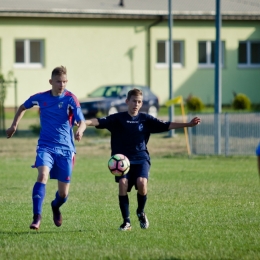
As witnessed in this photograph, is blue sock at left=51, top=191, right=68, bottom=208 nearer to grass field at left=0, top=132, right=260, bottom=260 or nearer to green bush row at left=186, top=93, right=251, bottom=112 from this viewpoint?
grass field at left=0, top=132, right=260, bottom=260

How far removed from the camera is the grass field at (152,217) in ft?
26.8

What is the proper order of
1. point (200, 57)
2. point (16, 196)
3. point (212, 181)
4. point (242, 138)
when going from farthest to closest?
point (200, 57) → point (242, 138) → point (212, 181) → point (16, 196)

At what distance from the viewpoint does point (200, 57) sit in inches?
1793

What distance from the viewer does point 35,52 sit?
1676 inches

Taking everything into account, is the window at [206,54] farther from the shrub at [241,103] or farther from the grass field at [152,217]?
the grass field at [152,217]

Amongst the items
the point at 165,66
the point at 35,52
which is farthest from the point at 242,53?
the point at 35,52

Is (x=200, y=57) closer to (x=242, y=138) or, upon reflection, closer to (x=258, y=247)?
(x=242, y=138)

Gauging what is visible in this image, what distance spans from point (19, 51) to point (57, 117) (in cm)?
3298

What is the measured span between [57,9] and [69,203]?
29476mm

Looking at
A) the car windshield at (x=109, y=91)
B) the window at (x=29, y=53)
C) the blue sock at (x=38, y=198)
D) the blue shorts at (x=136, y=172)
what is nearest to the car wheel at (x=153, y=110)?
the car windshield at (x=109, y=91)

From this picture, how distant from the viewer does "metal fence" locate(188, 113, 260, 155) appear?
78.6 feet

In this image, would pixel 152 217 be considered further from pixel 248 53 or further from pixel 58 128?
pixel 248 53

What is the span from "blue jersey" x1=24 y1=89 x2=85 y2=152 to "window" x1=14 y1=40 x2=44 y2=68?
3243cm

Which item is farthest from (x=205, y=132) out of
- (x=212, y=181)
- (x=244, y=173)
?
(x=212, y=181)
